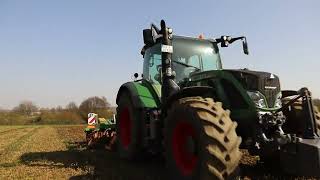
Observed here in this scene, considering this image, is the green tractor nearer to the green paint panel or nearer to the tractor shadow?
the green paint panel

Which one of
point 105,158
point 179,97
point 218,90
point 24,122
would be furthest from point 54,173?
point 24,122

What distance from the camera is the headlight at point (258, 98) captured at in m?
5.72

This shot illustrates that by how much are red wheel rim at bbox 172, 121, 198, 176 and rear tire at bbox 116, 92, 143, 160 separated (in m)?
2.04

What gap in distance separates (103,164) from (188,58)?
2728 mm

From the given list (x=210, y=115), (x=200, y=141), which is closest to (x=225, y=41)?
(x=210, y=115)

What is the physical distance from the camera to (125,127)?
895 centimetres

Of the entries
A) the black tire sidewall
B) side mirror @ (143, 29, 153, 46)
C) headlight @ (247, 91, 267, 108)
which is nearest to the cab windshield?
side mirror @ (143, 29, 153, 46)

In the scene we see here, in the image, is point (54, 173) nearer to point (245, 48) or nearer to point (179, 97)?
point (179, 97)

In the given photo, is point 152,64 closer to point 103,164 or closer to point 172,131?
point 103,164

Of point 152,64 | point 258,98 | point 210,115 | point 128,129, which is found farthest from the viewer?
point 128,129

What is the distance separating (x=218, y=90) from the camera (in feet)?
20.4

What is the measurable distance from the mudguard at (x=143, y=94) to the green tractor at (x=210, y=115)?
0.06ft

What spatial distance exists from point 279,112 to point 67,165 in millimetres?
4528

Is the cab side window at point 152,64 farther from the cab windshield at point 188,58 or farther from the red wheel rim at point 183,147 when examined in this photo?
the red wheel rim at point 183,147
